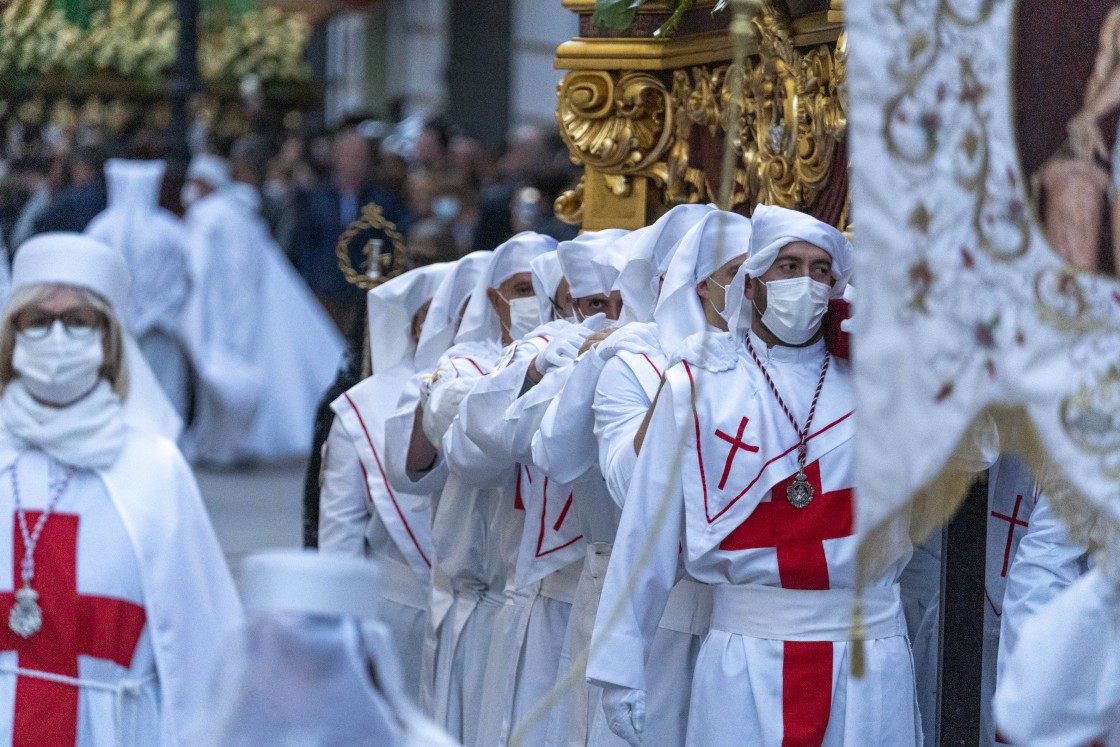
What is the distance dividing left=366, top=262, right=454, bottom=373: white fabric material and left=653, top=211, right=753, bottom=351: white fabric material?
1.49 m

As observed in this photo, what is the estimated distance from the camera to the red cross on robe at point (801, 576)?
4.77 meters

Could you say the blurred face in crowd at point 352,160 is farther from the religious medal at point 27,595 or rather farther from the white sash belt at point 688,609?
the religious medal at point 27,595

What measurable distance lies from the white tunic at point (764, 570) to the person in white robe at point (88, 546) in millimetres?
957

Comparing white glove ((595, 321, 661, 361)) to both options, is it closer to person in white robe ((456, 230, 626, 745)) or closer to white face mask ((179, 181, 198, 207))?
person in white robe ((456, 230, 626, 745))

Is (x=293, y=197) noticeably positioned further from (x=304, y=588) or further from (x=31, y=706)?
(x=304, y=588)

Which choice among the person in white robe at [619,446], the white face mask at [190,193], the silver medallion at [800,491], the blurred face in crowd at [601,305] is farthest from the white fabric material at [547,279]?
the white face mask at [190,193]

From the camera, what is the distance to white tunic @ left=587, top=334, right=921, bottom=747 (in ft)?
15.6

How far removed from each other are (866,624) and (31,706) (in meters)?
1.87

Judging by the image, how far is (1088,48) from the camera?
11.4 feet

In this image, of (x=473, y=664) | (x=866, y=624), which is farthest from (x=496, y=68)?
(x=866, y=624)

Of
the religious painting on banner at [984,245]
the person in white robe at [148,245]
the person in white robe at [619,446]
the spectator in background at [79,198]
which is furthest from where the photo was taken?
the spectator in background at [79,198]

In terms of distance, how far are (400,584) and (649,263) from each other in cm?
172

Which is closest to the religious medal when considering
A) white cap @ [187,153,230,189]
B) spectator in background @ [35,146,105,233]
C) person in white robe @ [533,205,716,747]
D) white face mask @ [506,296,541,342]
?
person in white robe @ [533,205,716,747]

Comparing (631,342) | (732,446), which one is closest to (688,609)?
(732,446)
